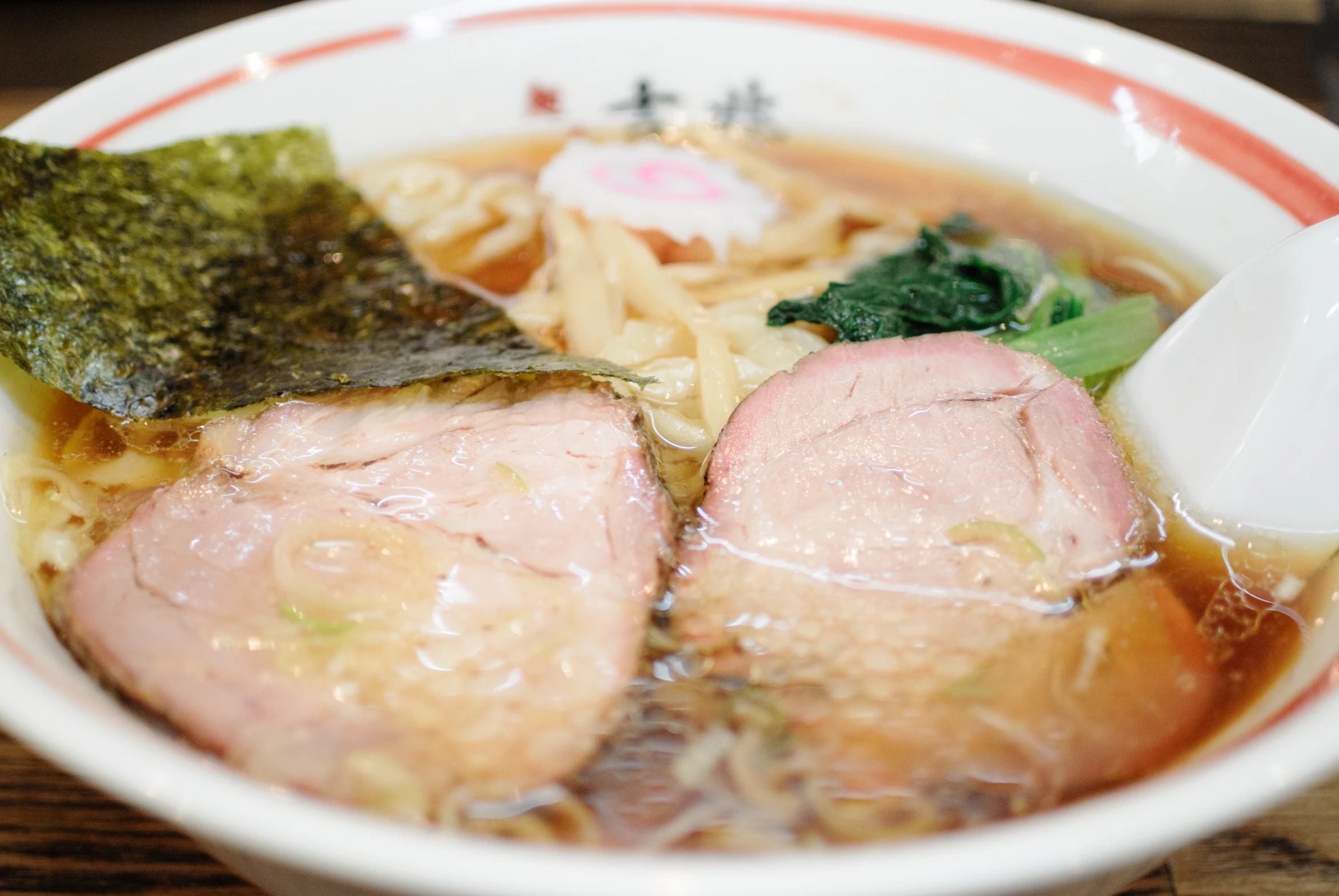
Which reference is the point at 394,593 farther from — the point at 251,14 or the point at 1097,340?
the point at 251,14

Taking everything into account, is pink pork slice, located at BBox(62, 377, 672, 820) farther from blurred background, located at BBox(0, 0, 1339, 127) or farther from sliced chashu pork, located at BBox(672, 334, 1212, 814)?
blurred background, located at BBox(0, 0, 1339, 127)

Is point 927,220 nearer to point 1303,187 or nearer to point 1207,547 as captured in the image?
point 1303,187

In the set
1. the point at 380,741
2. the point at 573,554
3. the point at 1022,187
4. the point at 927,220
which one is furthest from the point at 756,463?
the point at 1022,187

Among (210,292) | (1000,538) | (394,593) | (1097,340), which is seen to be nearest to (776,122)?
(1097,340)

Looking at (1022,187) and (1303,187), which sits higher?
(1303,187)

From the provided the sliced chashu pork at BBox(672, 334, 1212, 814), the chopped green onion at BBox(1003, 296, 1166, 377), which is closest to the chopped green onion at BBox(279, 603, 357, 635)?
the sliced chashu pork at BBox(672, 334, 1212, 814)
